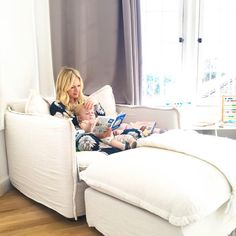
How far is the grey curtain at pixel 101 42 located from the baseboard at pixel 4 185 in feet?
3.61

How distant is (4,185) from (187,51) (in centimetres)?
212

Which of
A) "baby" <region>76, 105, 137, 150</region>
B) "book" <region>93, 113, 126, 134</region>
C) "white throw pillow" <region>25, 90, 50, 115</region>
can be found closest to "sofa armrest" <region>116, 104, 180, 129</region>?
"book" <region>93, 113, 126, 134</region>

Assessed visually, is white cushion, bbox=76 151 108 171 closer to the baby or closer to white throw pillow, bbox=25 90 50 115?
the baby

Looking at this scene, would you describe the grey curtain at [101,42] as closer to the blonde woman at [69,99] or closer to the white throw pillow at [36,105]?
the blonde woman at [69,99]

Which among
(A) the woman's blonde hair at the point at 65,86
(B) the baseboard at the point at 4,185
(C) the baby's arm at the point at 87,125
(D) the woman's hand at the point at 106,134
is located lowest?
(B) the baseboard at the point at 4,185

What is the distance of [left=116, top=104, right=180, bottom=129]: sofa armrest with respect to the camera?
2.42m

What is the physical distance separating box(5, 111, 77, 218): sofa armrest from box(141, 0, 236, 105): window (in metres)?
1.47

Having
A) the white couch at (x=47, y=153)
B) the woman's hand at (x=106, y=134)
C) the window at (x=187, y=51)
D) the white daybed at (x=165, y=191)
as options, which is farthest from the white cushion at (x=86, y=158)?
the window at (x=187, y=51)

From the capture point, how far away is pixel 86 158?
193cm

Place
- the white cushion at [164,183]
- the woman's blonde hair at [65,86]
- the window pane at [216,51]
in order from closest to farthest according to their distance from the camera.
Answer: the white cushion at [164,183] < the woman's blonde hair at [65,86] < the window pane at [216,51]

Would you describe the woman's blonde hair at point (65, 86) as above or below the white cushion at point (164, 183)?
above

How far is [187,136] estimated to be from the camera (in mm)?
1997

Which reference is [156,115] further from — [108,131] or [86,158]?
[86,158]

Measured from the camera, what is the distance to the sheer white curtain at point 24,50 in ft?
7.95
